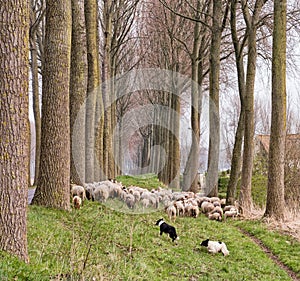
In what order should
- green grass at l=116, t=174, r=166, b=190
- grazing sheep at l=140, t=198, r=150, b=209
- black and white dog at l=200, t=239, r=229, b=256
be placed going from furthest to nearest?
green grass at l=116, t=174, r=166, b=190 → grazing sheep at l=140, t=198, r=150, b=209 → black and white dog at l=200, t=239, r=229, b=256

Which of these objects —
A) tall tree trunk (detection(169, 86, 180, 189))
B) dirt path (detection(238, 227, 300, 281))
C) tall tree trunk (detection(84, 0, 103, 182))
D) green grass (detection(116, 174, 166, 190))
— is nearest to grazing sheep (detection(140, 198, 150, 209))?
tall tree trunk (detection(84, 0, 103, 182))

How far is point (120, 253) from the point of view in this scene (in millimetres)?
7234

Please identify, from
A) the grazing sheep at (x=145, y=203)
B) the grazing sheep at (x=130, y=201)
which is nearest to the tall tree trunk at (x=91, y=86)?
the grazing sheep at (x=130, y=201)

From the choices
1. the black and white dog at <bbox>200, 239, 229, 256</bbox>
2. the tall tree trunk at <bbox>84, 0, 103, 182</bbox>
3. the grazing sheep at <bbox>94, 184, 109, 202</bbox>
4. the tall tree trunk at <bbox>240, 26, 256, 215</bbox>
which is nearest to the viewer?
the black and white dog at <bbox>200, 239, 229, 256</bbox>

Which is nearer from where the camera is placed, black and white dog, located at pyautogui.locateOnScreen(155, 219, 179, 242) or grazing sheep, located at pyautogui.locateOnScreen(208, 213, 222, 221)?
black and white dog, located at pyautogui.locateOnScreen(155, 219, 179, 242)

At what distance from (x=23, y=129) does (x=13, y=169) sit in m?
0.51

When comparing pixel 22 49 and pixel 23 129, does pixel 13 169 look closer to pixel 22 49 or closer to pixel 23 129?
pixel 23 129

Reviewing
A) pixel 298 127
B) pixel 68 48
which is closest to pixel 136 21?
pixel 298 127

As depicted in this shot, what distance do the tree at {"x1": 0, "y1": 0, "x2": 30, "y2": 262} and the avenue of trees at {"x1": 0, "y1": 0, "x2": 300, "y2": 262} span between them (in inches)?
0.5

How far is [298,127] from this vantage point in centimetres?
2562

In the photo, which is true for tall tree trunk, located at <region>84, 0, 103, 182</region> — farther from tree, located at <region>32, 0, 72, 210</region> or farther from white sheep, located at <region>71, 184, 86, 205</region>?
tree, located at <region>32, 0, 72, 210</region>

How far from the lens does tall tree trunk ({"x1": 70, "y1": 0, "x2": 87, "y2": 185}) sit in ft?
38.7

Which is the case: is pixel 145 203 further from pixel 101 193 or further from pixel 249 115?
pixel 249 115

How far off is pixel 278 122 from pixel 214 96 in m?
5.36
